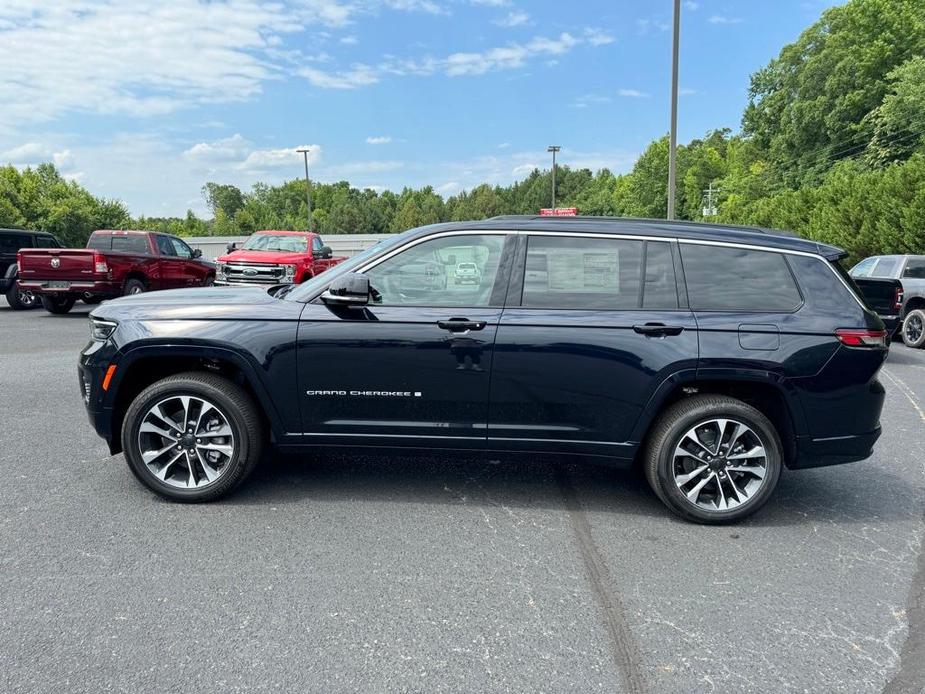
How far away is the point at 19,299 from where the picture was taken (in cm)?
1641

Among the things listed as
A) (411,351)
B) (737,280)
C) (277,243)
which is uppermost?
(277,243)

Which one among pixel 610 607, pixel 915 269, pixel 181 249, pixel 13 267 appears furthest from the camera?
pixel 181 249

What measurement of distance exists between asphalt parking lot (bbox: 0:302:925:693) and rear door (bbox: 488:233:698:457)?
596 millimetres

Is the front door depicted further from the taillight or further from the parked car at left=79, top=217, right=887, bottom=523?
the taillight

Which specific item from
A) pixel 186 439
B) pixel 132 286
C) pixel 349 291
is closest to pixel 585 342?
pixel 349 291

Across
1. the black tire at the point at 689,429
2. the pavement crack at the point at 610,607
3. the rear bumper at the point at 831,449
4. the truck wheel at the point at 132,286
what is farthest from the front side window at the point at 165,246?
the rear bumper at the point at 831,449

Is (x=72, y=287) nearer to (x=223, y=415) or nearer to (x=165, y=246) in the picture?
(x=165, y=246)

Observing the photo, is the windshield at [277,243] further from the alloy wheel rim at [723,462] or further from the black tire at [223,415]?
the alloy wheel rim at [723,462]

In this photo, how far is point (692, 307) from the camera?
4.07m

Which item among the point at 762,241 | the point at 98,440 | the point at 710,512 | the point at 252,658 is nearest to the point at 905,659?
the point at 710,512

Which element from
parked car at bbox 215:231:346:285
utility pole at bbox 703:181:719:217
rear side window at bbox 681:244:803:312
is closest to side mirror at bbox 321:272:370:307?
rear side window at bbox 681:244:803:312

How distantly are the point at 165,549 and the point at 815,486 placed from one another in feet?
13.9

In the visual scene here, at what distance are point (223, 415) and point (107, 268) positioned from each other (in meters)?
11.6

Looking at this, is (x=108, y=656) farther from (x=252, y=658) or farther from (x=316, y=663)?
(x=316, y=663)
